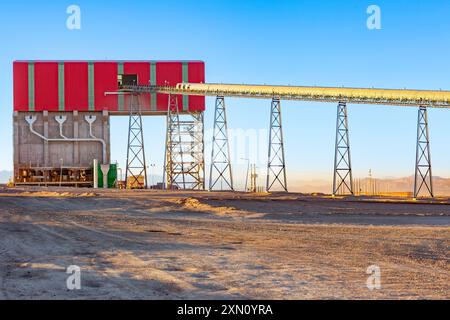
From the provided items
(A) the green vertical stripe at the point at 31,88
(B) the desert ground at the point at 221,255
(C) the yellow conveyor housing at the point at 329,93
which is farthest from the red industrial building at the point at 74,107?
(B) the desert ground at the point at 221,255

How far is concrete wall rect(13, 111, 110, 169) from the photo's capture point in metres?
55.4

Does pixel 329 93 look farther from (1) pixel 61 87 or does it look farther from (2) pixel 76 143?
(1) pixel 61 87

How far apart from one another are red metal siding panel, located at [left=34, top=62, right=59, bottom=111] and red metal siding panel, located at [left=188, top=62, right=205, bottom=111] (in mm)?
12329

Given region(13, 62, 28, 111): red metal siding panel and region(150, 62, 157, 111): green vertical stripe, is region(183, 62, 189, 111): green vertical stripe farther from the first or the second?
region(13, 62, 28, 111): red metal siding panel

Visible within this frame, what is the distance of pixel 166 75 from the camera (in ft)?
181

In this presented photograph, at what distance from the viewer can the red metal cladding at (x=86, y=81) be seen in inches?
2159

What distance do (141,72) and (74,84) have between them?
6.27 metres

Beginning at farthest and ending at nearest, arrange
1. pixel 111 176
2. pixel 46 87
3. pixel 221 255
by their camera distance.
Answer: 1. pixel 46 87
2. pixel 111 176
3. pixel 221 255

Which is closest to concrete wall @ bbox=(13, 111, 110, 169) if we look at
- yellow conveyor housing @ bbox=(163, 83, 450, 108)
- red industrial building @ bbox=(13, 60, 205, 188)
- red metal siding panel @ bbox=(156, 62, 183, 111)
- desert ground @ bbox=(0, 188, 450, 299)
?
red industrial building @ bbox=(13, 60, 205, 188)

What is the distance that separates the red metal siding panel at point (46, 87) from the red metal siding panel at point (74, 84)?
1004mm

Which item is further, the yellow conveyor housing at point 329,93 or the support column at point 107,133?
the support column at point 107,133

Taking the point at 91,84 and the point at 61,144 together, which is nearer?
the point at 91,84

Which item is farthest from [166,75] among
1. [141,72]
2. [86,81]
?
[86,81]

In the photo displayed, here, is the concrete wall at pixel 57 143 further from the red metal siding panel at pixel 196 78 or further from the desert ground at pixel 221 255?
the desert ground at pixel 221 255
